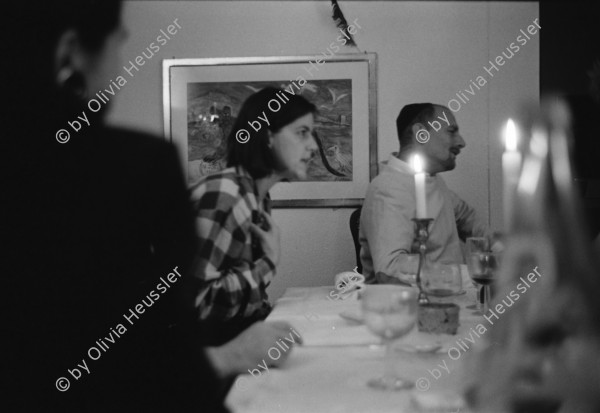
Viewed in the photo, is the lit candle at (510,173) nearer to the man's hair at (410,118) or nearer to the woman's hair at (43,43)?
the woman's hair at (43,43)

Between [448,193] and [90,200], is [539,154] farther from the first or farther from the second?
[448,193]

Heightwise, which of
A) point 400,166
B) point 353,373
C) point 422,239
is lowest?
point 353,373

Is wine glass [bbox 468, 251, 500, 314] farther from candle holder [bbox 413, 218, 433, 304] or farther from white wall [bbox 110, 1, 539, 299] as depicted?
white wall [bbox 110, 1, 539, 299]

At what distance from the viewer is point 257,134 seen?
0.60 metres

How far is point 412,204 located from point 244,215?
49cm

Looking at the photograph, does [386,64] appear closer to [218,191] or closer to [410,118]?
[410,118]

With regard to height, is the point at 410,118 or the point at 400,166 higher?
the point at 410,118

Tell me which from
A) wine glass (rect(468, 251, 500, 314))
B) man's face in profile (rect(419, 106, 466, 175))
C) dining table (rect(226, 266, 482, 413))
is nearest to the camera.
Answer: dining table (rect(226, 266, 482, 413))

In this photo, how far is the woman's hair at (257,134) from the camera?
1.98 ft

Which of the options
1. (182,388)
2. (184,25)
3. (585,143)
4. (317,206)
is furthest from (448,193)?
(182,388)

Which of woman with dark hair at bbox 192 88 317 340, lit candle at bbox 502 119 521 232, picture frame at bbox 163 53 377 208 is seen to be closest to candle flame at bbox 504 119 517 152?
lit candle at bbox 502 119 521 232

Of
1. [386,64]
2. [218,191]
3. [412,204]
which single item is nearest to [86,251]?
[218,191]

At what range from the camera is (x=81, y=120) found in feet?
1.92

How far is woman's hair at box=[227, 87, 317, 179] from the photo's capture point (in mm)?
603
